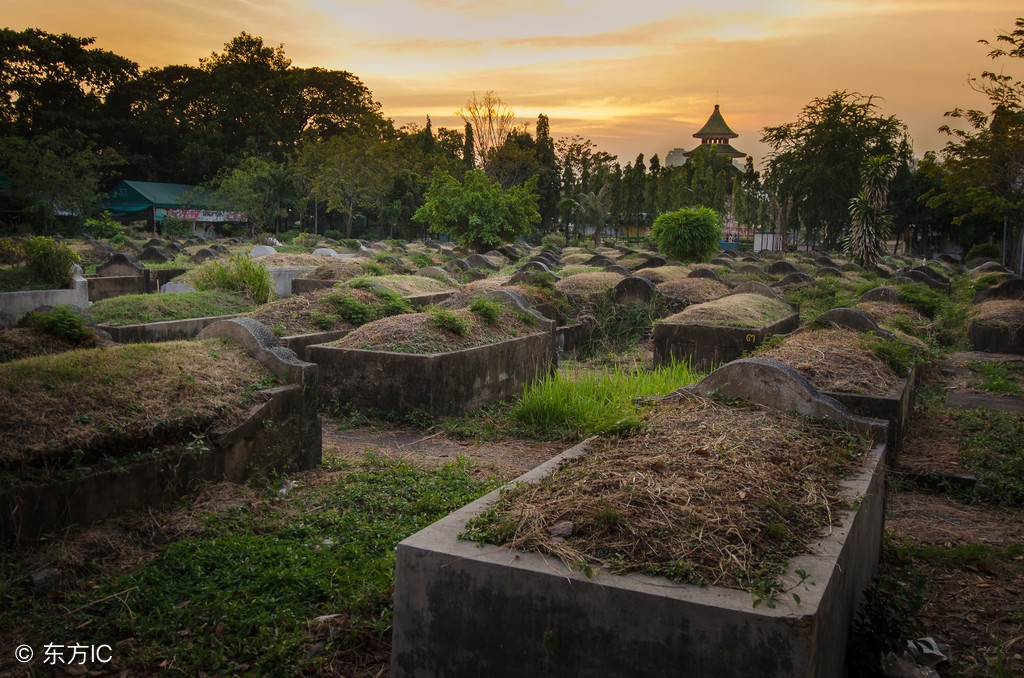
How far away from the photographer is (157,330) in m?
10.7

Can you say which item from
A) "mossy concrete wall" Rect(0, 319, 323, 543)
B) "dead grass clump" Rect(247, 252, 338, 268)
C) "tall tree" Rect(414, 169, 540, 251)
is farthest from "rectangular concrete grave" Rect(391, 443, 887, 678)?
"tall tree" Rect(414, 169, 540, 251)

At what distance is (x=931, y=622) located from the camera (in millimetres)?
4277

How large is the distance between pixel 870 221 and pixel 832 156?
25844mm

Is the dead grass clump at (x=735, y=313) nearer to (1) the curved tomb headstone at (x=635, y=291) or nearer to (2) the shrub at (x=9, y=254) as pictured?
(1) the curved tomb headstone at (x=635, y=291)

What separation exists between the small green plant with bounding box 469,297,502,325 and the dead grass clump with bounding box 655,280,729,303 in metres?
6.97

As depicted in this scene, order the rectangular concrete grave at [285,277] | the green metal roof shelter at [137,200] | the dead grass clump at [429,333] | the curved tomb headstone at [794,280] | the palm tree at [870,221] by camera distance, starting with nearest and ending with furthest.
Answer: the dead grass clump at [429,333] → the rectangular concrete grave at [285,277] → the curved tomb headstone at [794,280] → the palm tree at [870,221] → the green metal roof shelter at [137,200]

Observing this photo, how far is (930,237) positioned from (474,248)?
39.1m

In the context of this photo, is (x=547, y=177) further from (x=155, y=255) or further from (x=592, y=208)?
(x=155, y=255)

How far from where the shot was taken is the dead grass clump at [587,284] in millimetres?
16080

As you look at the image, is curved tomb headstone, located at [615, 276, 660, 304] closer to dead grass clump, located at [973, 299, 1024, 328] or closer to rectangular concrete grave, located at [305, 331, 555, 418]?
dead grass clump, located at [973, 299, 1024, 328]

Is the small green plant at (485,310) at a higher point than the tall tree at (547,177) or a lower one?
lower

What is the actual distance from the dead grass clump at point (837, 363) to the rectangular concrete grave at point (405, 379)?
132 inches

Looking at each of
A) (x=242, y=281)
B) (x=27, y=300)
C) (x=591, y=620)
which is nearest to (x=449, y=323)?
(x=242, y=281)

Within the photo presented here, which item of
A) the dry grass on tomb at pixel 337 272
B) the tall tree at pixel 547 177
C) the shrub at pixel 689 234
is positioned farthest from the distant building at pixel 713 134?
the dry grass on tomb at pixel 337 272
